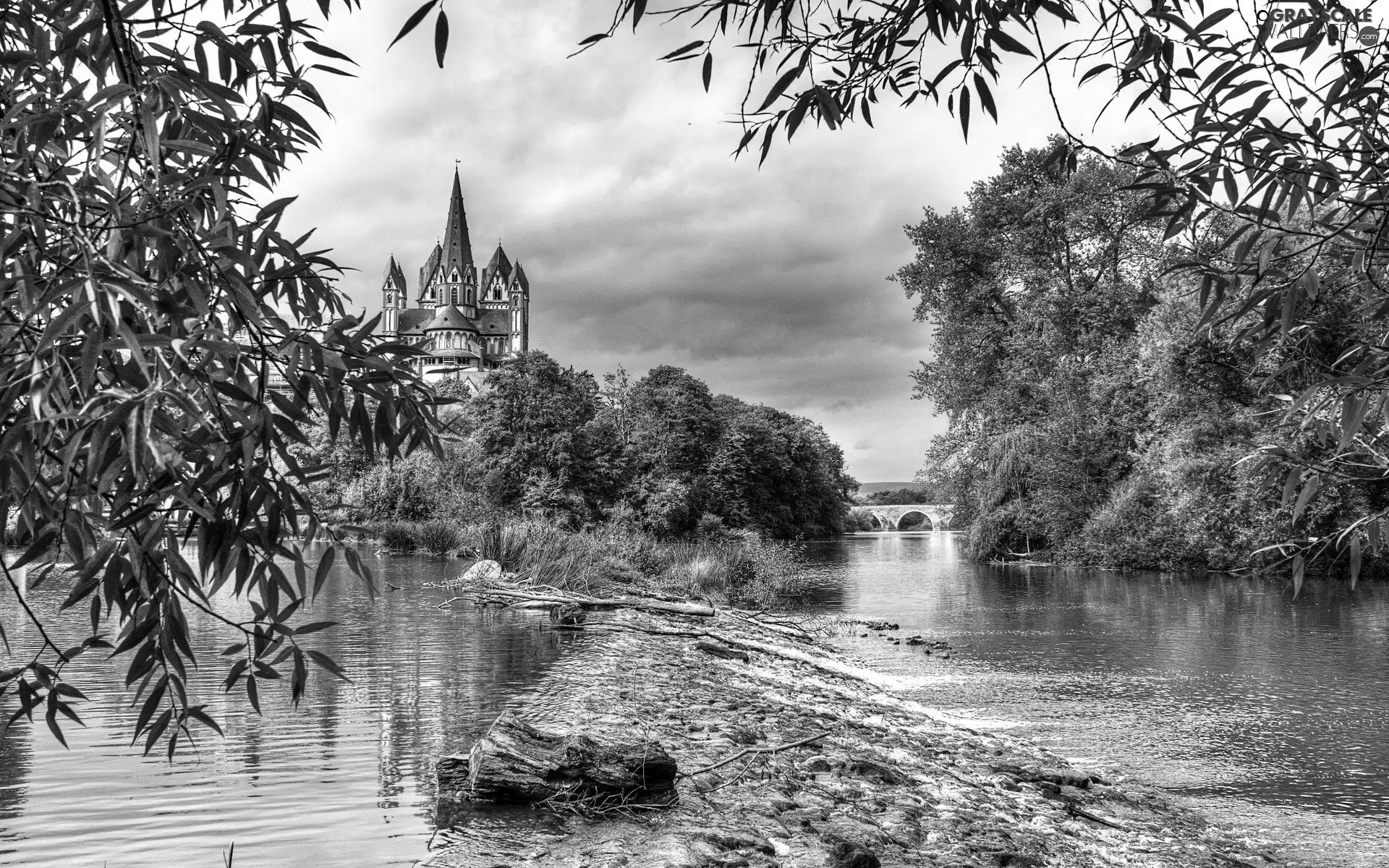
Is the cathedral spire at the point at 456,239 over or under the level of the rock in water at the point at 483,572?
over

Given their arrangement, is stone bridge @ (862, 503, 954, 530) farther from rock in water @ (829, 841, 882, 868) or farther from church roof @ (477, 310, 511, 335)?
rock in water @ (829, 841, 882, 868)

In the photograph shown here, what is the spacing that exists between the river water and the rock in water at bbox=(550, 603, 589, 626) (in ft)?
1.44

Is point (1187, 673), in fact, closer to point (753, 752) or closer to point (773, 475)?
point (753, 752)

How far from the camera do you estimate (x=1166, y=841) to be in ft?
23.7

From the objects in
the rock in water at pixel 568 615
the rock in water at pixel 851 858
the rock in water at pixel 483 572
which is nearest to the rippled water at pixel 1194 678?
the rock in water at pixel 851 858

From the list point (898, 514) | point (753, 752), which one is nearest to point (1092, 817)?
point (753, 752)

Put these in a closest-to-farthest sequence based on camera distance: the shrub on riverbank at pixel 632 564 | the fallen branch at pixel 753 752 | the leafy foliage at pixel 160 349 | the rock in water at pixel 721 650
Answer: the leafy foliage at pixel 160 349, the fallen branch at pixel 753 752, the rock in water at pixel 721 650, the shrub on riverbank at pixel 632 564

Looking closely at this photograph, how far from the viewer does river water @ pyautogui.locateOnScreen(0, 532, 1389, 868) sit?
5.91 metres

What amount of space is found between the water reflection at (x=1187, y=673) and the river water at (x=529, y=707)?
0.19 feet

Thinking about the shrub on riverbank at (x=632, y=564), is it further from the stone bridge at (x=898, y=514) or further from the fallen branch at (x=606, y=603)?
the stone bridge at (x=898, y=514)

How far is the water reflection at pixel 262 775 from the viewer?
554 centimetres

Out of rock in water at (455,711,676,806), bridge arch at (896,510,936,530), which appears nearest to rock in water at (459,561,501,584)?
rock in water at (455,711,676,806)

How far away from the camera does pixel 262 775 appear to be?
6.94 m

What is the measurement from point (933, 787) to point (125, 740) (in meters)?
6.58
